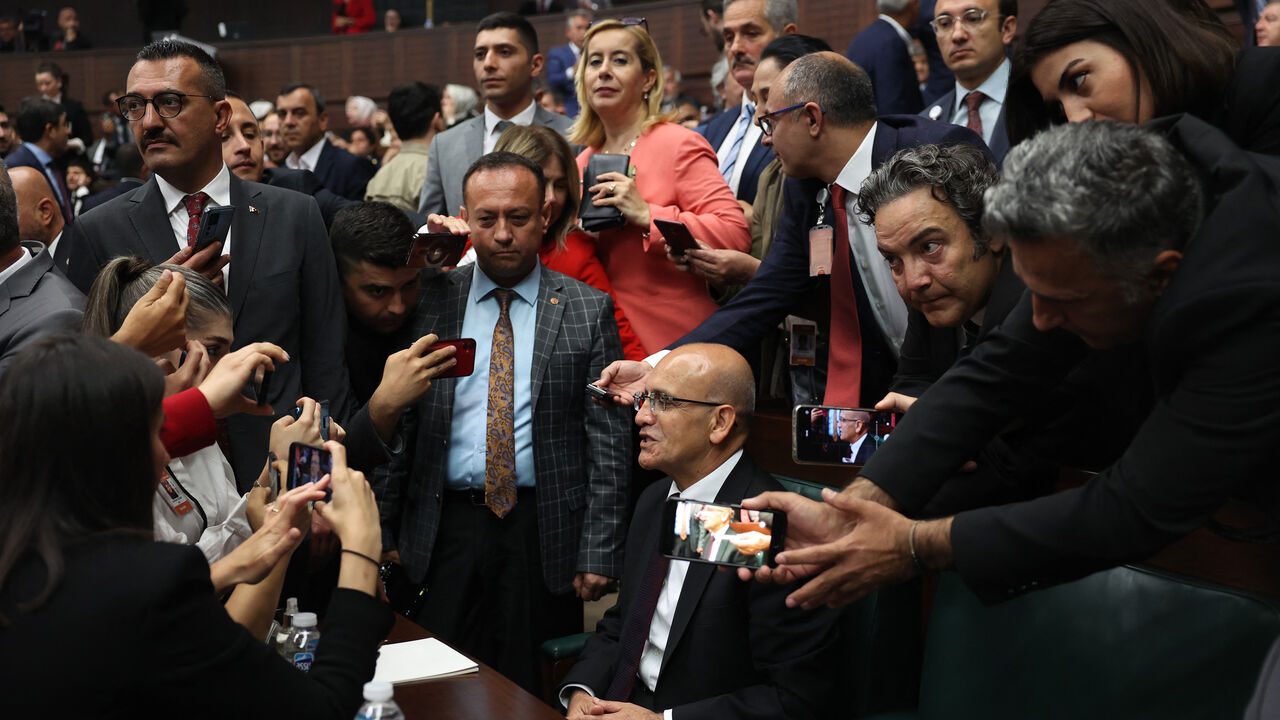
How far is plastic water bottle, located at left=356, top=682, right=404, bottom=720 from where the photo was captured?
1.44 m

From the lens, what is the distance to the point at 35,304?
2180 mm

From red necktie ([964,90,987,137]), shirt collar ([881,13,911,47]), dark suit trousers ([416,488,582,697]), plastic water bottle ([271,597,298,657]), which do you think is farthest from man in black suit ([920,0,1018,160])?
plastic water bottle ([271,597,298,657])

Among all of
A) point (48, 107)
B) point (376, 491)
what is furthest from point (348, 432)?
point (48, 107)

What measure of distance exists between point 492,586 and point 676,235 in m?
1.01

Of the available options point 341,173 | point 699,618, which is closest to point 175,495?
point 699,618

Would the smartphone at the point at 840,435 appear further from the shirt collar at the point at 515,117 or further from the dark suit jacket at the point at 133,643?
the shirt collar at the point at 515,117

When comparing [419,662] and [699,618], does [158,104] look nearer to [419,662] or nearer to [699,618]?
[419,662]

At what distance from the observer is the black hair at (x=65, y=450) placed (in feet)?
4.05

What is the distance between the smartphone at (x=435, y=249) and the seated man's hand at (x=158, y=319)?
2.43 feet

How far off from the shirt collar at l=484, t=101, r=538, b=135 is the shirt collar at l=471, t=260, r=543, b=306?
1.09 m

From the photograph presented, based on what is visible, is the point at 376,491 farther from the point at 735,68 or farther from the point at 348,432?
the point at 735,68

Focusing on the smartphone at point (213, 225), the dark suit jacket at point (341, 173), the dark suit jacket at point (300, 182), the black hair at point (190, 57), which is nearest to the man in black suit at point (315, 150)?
the dark suit jacket at point (341, 173)

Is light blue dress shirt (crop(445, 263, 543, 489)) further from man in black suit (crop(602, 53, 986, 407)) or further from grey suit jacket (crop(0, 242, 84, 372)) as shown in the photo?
grey suit jacket (crop(0, 242, 84, 372))

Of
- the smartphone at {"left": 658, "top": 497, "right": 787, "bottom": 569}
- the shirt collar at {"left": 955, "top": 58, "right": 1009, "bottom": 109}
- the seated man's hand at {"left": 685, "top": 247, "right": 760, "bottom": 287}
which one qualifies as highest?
the shirt collar at {"left": 955, "top": 58, "right": 1009, "bottom": 109}
